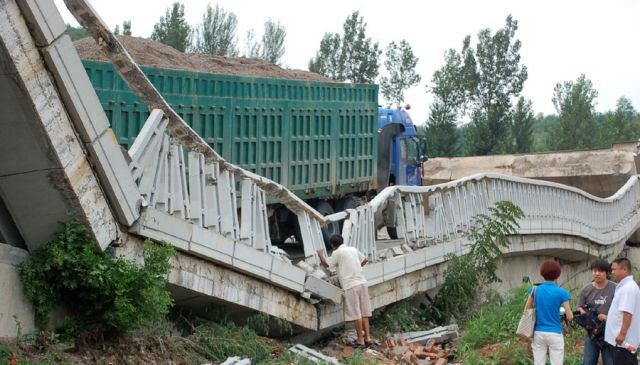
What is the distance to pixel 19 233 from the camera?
26.1 ft

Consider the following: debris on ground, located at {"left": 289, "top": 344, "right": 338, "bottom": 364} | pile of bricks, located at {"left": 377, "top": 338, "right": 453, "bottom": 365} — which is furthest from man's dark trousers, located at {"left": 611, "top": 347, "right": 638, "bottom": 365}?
debris on ground, located at {"left": 289, "top": 344, "right": 338, "bottom": 364}

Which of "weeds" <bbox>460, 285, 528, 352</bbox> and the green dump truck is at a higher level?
the green dump truck

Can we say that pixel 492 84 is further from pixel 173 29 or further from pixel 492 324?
pixel 492 324

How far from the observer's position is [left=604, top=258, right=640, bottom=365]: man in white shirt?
8648 mm

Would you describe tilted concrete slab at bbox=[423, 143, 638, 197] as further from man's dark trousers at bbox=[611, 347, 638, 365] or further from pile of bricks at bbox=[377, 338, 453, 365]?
man's dark trousers at bbox=[611, 347, 638, 365]

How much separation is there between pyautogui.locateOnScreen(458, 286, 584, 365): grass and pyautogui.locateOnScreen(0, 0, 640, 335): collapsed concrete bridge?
4.00ft

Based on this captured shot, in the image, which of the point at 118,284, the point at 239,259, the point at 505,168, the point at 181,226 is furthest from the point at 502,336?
the point at 505,168

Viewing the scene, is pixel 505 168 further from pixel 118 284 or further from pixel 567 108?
pixel 567 108

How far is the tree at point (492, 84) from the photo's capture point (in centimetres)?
4916

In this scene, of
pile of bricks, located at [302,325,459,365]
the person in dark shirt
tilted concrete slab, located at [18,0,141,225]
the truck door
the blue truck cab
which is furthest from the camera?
the truck door

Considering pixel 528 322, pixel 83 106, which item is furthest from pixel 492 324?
pixel 83 106

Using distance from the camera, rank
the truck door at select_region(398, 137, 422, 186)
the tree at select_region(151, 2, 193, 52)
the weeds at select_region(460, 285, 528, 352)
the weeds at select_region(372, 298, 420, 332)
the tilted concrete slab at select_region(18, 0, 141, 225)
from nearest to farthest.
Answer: the tilted concrete slab at select_region(18, 0, 141, 225) < the weeds at select_region(460, 285, 528, 352) < the weeds at select_region(372, 298, 420, 332) < the truck door at select_region(398, 137, 422, 186) < the tree at select_region(151, 2, 193, 52)

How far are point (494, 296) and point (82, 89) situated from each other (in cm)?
872

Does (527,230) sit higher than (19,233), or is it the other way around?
(19,233)
